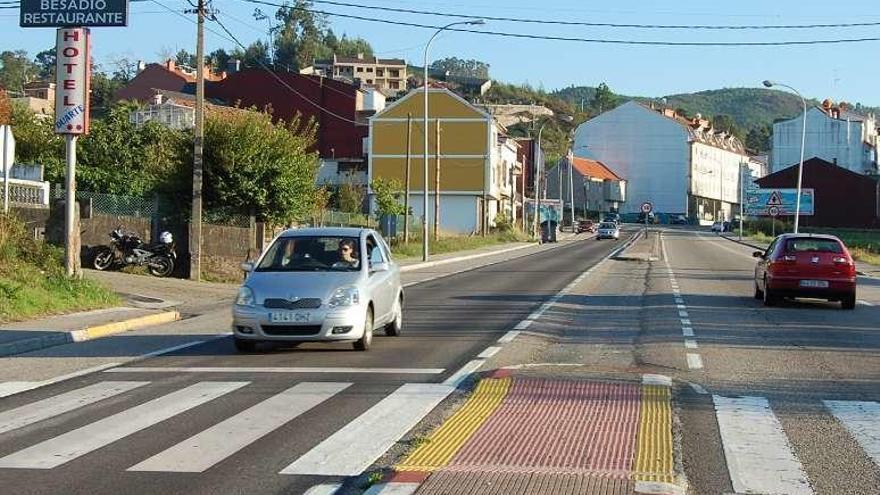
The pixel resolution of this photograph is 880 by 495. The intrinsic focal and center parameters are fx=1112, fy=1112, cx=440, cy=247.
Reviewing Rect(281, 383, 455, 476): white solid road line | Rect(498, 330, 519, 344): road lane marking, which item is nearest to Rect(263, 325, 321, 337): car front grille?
Rect(281, 383, 455, 476): white solid road line

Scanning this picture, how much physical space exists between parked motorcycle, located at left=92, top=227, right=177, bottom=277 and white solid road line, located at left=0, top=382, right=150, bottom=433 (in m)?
16.3

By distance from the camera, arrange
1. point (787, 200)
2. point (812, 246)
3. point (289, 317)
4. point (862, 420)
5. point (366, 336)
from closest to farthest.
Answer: point (862, 420), point (289, 317), point (366, 336), point (812, 246), point (787, 200)

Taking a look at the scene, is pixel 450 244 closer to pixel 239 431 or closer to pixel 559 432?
pixel 239 431

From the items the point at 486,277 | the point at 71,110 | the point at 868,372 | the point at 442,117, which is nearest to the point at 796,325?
the point at 868,372

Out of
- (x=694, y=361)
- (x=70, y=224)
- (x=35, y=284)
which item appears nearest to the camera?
(x=694, y=361)

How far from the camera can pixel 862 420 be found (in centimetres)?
935

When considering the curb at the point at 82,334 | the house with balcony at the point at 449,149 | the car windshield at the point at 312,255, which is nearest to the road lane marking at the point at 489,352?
the car windshield at the point at 312,255

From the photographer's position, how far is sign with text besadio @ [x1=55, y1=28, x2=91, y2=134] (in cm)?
2111

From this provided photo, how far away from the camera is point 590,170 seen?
449 ft

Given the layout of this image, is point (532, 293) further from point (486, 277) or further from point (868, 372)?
point (868, 372)

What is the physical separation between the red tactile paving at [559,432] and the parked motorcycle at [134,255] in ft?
58.9

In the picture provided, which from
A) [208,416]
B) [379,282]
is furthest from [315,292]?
[208,416]

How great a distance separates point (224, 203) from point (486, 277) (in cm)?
806

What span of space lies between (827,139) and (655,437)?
13954cm
